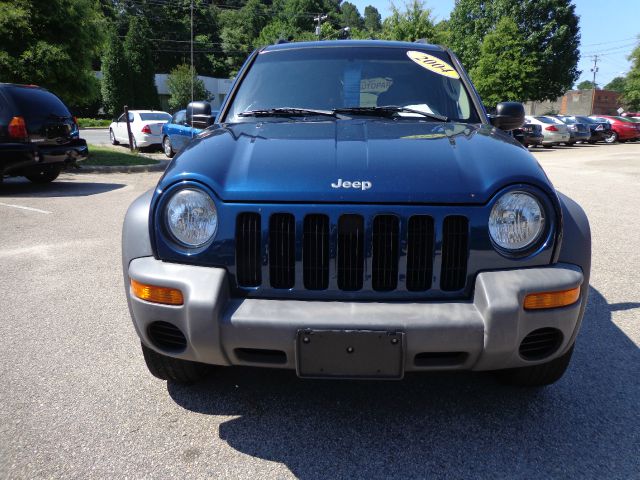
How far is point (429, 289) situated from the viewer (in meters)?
2.17

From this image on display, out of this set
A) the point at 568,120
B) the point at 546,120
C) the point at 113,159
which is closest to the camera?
the point at 113,159

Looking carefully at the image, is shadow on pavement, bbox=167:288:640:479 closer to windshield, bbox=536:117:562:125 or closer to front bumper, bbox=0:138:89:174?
front bumper, bbox=0:138:89:174

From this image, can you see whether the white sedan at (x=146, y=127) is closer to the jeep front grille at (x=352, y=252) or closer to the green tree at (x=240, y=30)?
the jeep front grille at (x=352, y=252)

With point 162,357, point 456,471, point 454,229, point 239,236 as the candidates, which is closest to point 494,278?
point 454,229

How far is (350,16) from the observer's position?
10675cm

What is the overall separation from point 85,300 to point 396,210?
120 inches

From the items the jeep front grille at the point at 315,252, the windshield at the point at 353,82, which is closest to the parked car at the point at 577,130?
the windshield at the point at 353,82

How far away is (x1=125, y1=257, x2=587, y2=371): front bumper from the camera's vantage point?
2.01 m

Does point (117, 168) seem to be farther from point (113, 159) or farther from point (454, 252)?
point (454, 252)

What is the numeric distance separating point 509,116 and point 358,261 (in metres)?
2.02

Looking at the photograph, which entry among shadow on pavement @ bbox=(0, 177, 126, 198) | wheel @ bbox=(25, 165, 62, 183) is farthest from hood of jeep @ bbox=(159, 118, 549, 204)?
wheel @ bbox=(25, 165, 62, 183)

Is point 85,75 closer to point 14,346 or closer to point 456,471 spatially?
point 14,346

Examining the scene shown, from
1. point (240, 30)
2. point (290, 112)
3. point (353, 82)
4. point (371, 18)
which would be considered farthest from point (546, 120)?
point (371, 18)

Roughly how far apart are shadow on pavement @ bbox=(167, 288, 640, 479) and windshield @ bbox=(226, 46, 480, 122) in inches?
62.9
